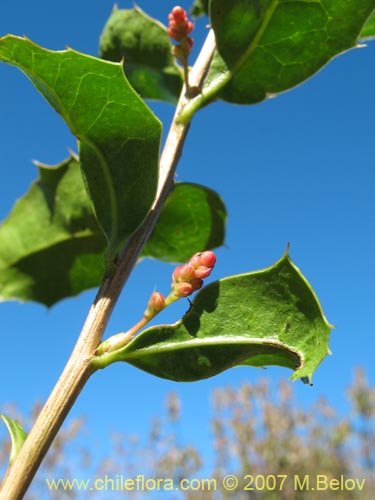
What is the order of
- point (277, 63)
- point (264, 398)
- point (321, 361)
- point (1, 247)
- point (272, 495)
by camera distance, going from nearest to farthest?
point (321, 361) → point (277, 63) → point (1, 247) → point (272, 495) → point (264, 398)

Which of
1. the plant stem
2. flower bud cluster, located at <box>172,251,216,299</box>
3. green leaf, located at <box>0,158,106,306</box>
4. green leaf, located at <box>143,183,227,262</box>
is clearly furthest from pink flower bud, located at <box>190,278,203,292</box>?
green leaf, located at <box>0,158,106,306</box>

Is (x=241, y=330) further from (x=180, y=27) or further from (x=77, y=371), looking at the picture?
(x=180, y=27)

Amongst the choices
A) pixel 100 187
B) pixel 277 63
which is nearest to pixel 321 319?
pixel 100 187

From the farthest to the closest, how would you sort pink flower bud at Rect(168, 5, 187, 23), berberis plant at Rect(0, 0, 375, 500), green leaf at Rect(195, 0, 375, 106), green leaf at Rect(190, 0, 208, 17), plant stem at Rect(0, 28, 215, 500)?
green leaf at Rect(190, 0, 208, 17), pink flower bud at Rect(168, 5, 187, 23), green leaf at Rect(195, 0, 375, 106), berberis plant at Rect(0, 0, 375, 500), plant stem at Rect(0, 28, 215, 500)

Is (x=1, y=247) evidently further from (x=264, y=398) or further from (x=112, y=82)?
(x=264, y=398)

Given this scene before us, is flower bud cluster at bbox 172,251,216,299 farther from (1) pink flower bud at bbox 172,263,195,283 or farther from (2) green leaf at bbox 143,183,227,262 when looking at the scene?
(2) green leaf at bbox 143,183,227,262

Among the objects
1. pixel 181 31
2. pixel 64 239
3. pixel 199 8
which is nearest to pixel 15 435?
pixel 64 239
